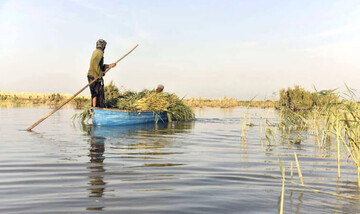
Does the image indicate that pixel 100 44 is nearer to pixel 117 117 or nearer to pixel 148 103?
pixel 117 117

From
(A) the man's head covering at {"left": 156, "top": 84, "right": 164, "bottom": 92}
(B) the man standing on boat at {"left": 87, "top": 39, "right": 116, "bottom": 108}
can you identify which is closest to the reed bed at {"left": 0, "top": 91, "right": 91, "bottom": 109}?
(A) the man's head covering at {"left": 156, "top": 84, "right": 164, "bottom": 92}

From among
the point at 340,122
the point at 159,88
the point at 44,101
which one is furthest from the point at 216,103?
the point at 340,122

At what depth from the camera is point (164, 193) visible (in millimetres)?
3559

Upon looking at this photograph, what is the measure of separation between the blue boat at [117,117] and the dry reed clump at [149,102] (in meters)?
0.39

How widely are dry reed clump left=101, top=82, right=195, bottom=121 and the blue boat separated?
0.39 metres

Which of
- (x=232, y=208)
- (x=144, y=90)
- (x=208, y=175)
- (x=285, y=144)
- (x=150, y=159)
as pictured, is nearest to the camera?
(x=232, y=208)

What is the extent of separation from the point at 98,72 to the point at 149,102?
2.88 meters

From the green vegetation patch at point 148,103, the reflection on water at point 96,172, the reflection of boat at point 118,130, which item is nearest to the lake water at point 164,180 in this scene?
the reflection on water at point 96,172

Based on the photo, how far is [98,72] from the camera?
12.7m

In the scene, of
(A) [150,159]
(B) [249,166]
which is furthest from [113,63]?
(B) [249,166]

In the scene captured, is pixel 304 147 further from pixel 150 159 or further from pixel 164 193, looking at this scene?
pixel 164 193

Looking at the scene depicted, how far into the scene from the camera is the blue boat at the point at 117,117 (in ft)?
41.8

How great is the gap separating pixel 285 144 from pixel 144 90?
353 inches

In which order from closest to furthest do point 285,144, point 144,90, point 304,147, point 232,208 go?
point 232,208 → point 304,147 → point 285,144 → point 144,90
